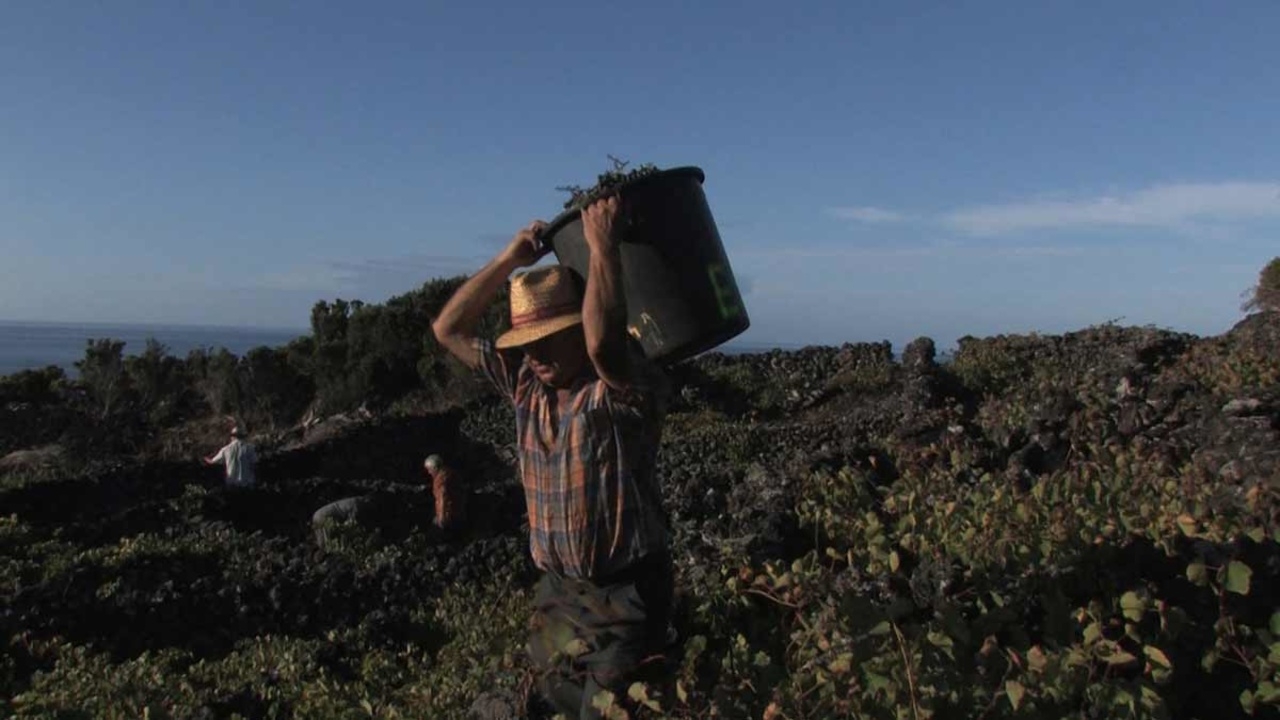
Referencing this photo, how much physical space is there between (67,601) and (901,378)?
13183 millimetres

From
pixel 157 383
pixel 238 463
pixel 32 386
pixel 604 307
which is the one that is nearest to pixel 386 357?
pixel 157 383

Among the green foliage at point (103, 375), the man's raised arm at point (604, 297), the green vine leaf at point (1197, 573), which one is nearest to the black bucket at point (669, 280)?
the man's raised arm at point (604, 297)

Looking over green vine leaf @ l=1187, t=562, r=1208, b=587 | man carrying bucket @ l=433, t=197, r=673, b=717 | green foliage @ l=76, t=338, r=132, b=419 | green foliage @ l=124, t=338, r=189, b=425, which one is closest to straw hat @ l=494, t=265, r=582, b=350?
man carrying bucket @ l=433, t=197, r=673, b=717

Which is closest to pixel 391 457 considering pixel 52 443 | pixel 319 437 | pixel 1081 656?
pixel 319 437

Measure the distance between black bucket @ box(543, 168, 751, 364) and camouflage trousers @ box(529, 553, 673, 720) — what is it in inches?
35.9

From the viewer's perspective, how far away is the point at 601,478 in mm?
3227

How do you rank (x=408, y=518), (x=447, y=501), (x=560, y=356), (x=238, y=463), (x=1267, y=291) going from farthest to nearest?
(x=1267, y=291), (x=238, y=463), (x=408, y=518), (x=447, y=501), (x=560, y=356)

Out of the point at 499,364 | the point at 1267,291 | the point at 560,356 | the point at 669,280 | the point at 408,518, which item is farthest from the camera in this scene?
the point at 1267,291

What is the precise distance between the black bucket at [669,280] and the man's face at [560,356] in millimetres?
718

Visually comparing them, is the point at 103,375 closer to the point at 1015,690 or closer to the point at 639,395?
the point at 639,395

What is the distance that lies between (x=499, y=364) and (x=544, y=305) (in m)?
0.37

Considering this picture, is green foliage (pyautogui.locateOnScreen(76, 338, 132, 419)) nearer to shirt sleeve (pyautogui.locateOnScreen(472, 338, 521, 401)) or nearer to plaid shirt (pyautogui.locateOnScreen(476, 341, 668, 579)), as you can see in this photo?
shirt sleeve (pyautogui.locateOnScreen(472, 338, 521, 401))

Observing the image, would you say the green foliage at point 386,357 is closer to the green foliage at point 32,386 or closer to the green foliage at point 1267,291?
the green foliage at point 32,386

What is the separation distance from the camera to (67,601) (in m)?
8.02
